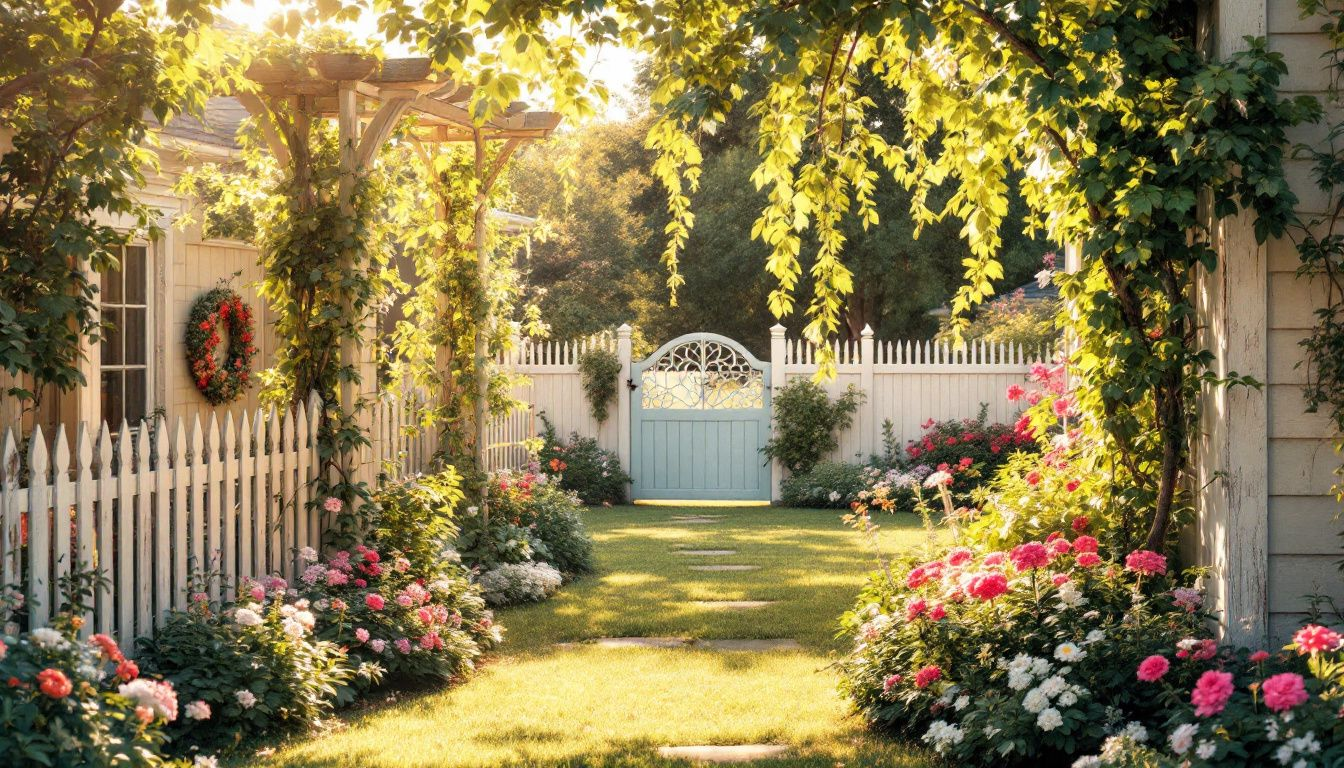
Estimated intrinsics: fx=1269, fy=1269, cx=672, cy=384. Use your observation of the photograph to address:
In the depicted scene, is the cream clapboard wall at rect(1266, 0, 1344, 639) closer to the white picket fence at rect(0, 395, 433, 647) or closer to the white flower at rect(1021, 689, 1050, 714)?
the white flower at rect(1021, 689, 1050, 714)

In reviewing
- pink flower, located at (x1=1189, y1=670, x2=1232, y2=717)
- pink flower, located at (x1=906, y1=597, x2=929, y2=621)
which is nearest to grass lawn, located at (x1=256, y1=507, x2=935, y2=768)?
pink flower, located at (x1=906, y1=597, x2=929, y2=621)

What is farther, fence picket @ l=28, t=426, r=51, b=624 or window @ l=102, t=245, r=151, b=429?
window @ l=102, t=245, r=151, b=429

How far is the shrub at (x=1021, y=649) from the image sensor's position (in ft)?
12.8

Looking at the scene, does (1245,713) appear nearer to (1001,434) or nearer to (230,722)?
(230,722)

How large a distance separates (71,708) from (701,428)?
37.6 ft

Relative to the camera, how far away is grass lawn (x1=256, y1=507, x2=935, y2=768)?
4.43 metres

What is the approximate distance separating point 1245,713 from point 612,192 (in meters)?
24.6

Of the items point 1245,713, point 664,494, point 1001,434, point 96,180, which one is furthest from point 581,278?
point 1245,713

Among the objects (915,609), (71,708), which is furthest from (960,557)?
(71,708)

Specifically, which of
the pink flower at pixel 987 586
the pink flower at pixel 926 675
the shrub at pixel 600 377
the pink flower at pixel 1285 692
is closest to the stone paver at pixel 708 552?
the shrub at pixel 600 377

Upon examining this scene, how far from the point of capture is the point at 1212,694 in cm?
323

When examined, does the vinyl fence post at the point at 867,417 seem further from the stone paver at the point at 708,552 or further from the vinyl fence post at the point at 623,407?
the stone paver at the point at 708,552

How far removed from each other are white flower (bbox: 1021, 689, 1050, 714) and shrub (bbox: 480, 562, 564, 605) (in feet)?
13.8

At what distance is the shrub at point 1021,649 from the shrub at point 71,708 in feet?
7.88
